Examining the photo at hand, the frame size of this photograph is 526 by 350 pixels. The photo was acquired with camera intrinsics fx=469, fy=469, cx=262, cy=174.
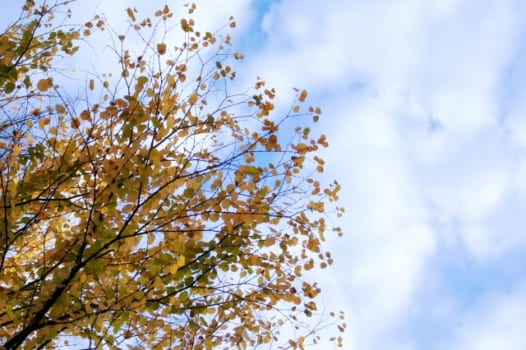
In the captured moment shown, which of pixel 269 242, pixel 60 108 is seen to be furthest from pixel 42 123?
pixel 269 242

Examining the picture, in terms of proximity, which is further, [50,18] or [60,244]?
[50,18]

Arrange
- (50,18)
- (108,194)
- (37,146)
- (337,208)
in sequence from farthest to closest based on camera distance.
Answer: (50,18) < (337,208) < (37,146) < (108,194)

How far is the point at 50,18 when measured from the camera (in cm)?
452

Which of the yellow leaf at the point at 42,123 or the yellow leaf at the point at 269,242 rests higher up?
the yellow leaf at the point at 42,123

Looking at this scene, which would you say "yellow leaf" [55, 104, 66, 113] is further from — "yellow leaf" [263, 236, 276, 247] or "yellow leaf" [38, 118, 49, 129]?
"yellow leaf" [263, 236, 276, 247]

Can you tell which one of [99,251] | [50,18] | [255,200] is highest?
[50,18]

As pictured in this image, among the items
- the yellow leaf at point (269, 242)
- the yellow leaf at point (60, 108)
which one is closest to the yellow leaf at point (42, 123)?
the yellow leaf at point (60, 108)

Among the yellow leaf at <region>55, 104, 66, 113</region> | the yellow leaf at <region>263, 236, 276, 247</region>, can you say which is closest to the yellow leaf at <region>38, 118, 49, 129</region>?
the yellow leaf at <region>55, 104, 66, 113</region>

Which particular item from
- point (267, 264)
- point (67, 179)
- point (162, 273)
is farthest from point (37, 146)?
point (267, 264)

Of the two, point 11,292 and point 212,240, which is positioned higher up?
point 212,240

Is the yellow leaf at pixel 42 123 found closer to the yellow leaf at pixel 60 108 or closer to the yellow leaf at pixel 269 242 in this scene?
the yellow leaf at pixel 60 108

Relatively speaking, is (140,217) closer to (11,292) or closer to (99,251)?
(99,251)

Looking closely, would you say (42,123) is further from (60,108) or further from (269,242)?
(269,242)

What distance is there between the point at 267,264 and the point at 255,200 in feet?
1.90
